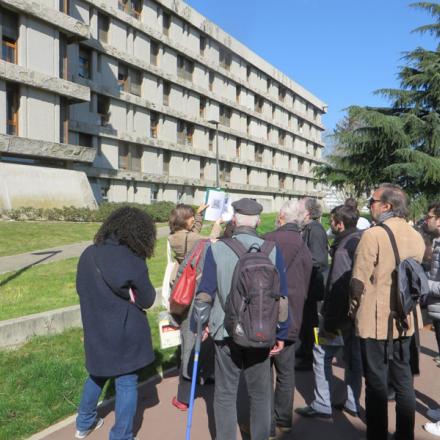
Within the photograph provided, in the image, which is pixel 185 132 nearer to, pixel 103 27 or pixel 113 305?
pixel 103 27

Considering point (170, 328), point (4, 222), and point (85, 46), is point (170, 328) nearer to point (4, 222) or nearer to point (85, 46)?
point (4, 222)

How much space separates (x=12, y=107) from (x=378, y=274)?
23943 mm

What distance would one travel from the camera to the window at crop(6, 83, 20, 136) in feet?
74.8

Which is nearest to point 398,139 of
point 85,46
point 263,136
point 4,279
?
point 4,279

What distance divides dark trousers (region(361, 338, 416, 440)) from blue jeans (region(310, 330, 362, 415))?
28.6 inches

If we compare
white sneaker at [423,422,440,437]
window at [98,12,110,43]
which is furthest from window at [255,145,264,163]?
white sneaker at [423,422,440,437]

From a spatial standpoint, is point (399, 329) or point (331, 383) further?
point (331, 383)

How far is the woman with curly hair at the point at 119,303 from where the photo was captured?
10.3ft

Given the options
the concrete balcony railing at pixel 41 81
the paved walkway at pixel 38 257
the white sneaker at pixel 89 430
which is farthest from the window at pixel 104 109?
the white sneaker at pixel 89 430

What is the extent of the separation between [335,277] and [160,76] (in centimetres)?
3569

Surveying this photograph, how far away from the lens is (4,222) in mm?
17375

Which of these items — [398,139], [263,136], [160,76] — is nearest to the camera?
[398,139]

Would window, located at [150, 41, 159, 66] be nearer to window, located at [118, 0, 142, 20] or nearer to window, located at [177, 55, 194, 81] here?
window, located at [118, 0, 142, 20]

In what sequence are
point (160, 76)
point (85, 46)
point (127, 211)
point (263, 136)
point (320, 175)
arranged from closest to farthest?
1. point (127, 211)
2. point (320, 175)
3. point (85, 46)
4. point (160, 76)
5. point (263, 136)
